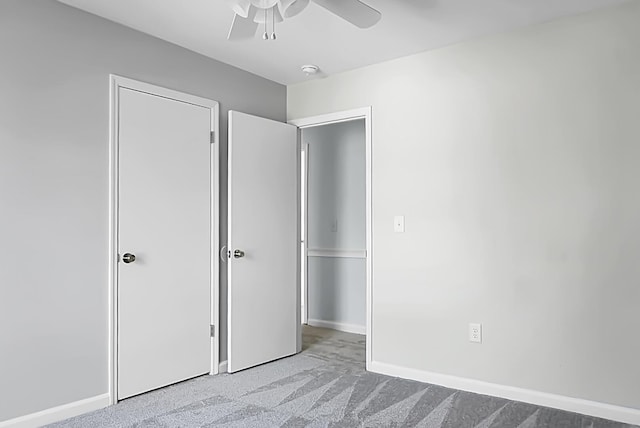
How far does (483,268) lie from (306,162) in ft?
9.05

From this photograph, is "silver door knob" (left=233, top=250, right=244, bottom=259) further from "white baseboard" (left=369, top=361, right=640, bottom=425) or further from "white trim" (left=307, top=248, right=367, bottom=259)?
"white trim" (left=307, top=248, right=367, bottom=259)

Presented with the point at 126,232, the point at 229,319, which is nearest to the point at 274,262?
the point at 229,319

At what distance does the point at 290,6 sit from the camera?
214 cm

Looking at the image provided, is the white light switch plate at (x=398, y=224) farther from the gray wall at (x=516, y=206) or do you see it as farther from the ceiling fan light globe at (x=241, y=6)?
the ceiling fan light globe at (x=241, y=6)

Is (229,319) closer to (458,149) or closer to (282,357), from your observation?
(282,357)

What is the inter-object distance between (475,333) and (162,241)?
6.99 ft

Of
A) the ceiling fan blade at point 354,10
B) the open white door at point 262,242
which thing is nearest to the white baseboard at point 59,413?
the open white door at point 262,242

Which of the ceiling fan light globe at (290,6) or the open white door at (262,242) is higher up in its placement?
the ceiling fan light globe at (290,6)

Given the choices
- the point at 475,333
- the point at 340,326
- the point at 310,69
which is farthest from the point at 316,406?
the point at 310,69

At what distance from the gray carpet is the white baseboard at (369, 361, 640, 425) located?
6cm

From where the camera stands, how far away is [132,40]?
3.02m

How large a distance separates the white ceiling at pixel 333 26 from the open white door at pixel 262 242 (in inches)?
21.2

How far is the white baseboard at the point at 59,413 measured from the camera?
2.45 metres

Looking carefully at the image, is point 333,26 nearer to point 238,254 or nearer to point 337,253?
point 238,254
